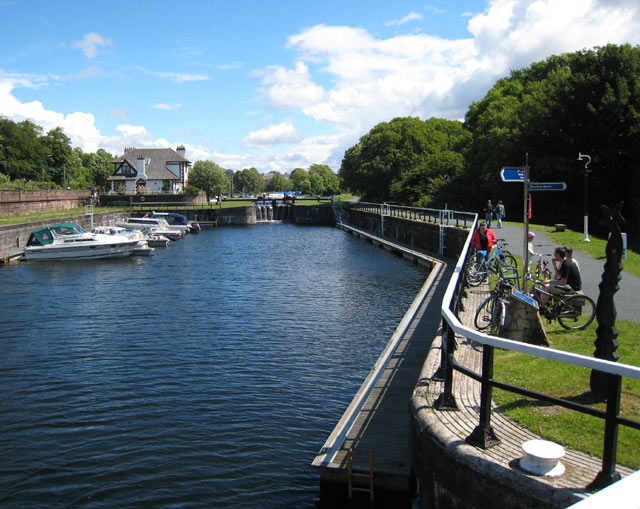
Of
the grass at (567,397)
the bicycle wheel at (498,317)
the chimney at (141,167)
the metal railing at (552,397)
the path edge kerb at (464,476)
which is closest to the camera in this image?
the metal railing at (552,397)

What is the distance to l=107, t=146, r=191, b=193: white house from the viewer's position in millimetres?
113938

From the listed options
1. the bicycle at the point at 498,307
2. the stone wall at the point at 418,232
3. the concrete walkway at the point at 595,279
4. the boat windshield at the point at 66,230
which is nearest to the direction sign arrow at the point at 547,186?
the bicycle at the point at 498,307

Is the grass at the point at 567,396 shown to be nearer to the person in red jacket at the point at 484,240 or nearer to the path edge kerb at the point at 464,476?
the path edge kerb at the point at 464,476

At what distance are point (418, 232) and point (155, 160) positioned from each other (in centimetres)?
9073

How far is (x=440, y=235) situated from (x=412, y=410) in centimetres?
2755

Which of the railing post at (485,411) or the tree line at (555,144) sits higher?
the tree line at (555,144)

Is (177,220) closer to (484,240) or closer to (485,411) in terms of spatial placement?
(484,240)

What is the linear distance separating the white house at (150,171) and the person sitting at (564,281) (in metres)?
107

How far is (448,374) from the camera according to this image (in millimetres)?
6410

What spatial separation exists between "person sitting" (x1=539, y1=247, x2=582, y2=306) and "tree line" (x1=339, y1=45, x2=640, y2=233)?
18.6 metres

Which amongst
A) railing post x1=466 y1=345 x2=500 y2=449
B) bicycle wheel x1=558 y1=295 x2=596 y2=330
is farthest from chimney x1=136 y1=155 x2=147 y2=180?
railing post x1=466 y1=345 x2=500 y2=449

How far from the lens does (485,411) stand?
530 cm

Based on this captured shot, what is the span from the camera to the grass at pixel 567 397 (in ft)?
18.5

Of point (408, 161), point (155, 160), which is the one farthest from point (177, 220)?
point (155, 160)
